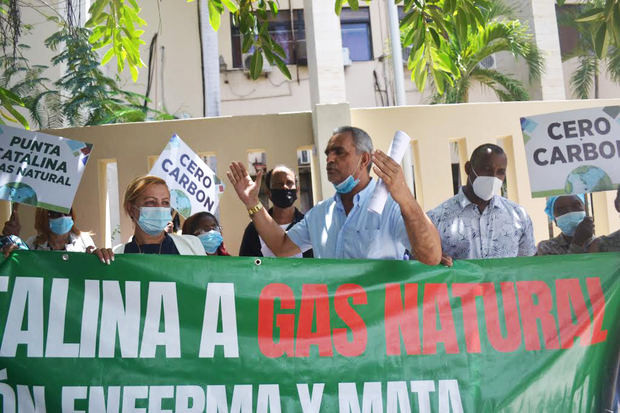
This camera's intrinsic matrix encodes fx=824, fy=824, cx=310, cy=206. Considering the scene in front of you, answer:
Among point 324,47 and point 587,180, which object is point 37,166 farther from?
point 324,47

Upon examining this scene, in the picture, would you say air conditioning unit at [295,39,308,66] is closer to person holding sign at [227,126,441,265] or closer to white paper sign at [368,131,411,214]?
person holding sign at [227,126,441,265]

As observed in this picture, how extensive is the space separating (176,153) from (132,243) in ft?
6.35

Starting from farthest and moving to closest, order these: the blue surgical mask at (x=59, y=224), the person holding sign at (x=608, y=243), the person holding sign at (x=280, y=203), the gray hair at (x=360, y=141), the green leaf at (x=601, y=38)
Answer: the person holding sign at (x=280, y=203), the blue surgical mask at (x=59, y=224), the person holding sign at (x=608, y=243), the gray hair at (x=360, y=141), the green leaf at (x=601, y=38)

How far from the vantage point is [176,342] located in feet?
12.0

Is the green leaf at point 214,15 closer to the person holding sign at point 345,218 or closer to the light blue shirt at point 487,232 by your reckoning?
the person holding sign at point 345,218

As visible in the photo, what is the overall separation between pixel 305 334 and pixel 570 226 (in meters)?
2.32

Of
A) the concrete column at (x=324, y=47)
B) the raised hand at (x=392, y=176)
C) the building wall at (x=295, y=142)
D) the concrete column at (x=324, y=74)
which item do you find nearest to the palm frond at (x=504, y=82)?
the concrete column at (x=324, y=74)

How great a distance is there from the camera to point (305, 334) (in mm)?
3795

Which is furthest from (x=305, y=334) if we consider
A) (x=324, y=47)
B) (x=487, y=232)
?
(x=324, y=47)

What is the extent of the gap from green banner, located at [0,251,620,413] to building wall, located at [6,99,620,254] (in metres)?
3.08

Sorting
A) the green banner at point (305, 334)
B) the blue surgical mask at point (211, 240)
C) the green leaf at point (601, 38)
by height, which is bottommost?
the green banner at point (305, 334)

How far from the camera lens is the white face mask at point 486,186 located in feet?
15.9

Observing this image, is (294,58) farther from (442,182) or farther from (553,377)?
(553,377)

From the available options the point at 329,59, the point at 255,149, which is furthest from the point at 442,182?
the point at 329,59
